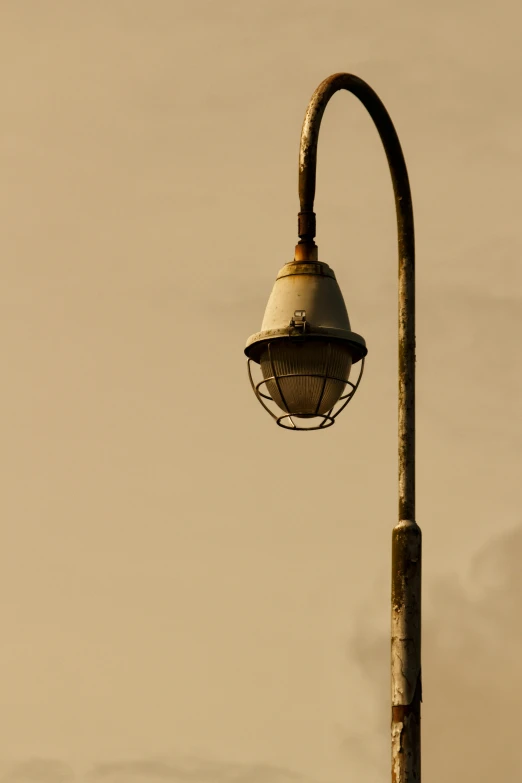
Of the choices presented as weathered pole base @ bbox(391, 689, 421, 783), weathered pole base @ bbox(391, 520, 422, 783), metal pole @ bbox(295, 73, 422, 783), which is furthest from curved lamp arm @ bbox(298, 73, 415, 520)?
weathered pole base @ bbox(391, 689, 421, 783)

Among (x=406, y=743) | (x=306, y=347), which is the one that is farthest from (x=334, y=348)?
(x=406, y=743)

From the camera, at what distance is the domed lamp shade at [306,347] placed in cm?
1368

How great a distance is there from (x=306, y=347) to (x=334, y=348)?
20cm

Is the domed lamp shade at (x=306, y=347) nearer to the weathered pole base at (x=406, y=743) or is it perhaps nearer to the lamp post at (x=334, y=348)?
the lamp post at (x=334, y=348)

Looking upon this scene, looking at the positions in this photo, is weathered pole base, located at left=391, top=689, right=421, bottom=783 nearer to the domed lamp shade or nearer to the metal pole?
the metal pole

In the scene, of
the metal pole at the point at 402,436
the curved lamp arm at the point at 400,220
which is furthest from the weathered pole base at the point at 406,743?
the curved lamp arm at the point at 400,220

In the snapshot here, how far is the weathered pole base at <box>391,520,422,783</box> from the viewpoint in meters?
12.7

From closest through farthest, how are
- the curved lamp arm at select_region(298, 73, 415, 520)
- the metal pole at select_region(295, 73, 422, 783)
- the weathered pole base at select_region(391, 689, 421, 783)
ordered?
the weathered pole base at select_region(391, 689, 421, 783)
the metal pole at select_region(295, 73, 422, 783)
the curved lamp arm at select_region(298, 73, 415, 520)

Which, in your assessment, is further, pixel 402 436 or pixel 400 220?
pixel 400 220

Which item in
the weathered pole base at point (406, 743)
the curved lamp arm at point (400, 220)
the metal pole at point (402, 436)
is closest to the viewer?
the weathered pole base at point (406, 743)

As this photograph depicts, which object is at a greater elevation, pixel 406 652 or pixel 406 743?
pixel 406 652

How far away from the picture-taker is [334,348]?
13719 mm

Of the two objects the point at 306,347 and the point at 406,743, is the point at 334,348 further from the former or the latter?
the point at 406,743

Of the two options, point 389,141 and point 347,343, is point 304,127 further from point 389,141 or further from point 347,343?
point 347,343
